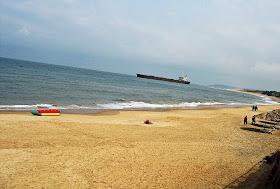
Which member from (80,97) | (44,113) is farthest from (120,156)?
(80,97)

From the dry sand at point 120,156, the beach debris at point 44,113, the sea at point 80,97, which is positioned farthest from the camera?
the sea at point 80,97

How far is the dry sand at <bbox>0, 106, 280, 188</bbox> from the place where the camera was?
685 cm

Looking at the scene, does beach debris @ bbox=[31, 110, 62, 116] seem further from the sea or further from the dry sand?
the sea

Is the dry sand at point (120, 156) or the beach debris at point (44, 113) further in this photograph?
the beach debris at point (44, 113)

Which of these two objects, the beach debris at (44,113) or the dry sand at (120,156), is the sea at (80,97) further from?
the dry sand at (120,156)

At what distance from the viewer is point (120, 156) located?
878 centimetres

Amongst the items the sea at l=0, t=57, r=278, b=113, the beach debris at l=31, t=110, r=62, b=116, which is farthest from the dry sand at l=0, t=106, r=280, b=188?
the sea at l=0, t=57, r=278, b=113

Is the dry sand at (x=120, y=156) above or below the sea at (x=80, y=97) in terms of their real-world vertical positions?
below

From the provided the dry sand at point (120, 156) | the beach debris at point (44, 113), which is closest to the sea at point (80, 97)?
the beach debris at point (44, 113)

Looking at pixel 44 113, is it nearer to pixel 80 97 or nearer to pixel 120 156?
pixel 120 156

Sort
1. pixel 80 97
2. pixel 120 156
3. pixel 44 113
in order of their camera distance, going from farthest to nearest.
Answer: pixel 80 97, pixel 44 113, pixel 120 156

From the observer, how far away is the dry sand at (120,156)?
6.85 metres

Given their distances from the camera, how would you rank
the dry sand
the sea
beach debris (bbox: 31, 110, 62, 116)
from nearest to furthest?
the dry sand
beach debris (bbox: 31, 110, 62, 116)
the sea

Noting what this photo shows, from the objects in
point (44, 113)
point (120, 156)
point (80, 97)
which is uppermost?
point (80, 97)
